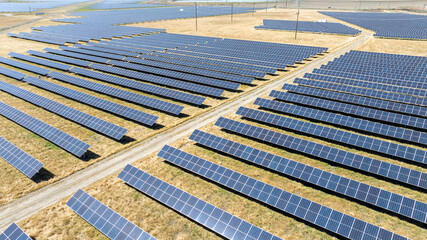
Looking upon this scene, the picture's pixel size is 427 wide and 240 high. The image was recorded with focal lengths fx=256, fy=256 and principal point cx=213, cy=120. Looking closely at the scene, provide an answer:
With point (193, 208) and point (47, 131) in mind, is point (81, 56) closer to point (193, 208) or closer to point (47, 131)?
point (47, 131)

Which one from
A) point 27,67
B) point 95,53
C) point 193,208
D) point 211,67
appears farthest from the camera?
point 95,53

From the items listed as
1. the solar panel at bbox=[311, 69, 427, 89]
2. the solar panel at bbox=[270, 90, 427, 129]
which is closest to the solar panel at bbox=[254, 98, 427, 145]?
the solar panel at bbox=[270, 90, 427, 129]

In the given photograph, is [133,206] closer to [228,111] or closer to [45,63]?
[228,111]

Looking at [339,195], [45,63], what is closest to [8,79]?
[45,63]

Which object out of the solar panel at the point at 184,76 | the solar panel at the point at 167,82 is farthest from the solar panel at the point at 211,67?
the solar panel at the point at 167,82

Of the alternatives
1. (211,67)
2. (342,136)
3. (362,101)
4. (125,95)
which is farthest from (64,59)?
(362,101)
